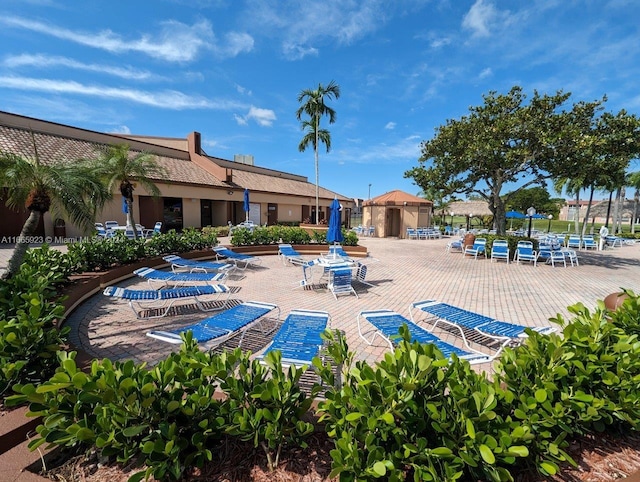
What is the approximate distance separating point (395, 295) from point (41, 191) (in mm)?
7380

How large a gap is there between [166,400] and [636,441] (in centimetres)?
360

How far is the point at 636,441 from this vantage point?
2.30 m

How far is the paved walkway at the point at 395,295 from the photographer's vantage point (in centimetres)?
457

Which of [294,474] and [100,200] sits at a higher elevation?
[100,200]

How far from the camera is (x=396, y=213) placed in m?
27.2

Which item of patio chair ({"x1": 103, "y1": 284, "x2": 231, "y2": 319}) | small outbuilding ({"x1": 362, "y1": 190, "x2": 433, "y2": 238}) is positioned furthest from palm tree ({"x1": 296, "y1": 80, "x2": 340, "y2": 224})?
patio chair ({"x1": 103, "y1": 284, "x2": 231, "y2": 319})

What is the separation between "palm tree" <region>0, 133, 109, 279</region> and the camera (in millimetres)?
4527

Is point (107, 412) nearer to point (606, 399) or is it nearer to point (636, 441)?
point (606, 399)

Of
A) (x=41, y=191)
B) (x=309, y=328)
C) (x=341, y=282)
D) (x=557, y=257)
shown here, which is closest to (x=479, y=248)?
(x=557, y=257)

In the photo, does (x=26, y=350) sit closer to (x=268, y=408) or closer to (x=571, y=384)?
(x=268, y=408)

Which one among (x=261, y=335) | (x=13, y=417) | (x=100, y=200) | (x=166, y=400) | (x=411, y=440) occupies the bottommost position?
(x=261, y=335)

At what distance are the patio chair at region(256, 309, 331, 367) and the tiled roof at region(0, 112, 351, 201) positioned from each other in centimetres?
882

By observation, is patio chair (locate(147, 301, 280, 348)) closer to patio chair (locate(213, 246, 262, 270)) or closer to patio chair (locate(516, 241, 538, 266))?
patio chair (locate(213, 246, 262, 270))

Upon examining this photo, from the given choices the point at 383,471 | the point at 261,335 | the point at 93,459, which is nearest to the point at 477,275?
the point at 261,335
